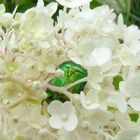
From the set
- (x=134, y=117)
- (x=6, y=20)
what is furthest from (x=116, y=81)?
(x=6, y=20)

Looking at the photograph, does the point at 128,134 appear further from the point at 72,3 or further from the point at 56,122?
the point at 72,3

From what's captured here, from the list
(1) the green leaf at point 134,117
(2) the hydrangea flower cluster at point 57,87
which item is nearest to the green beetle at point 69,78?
(2) the hydrangea flower cluster at point 57,87

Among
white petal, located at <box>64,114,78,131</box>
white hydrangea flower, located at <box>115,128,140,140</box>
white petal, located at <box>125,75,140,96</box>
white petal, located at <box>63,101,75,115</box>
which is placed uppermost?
white petal, located at <box>63,101,75,115</box>

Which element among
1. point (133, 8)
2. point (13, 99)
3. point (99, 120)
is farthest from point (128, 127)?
point (133, 8)

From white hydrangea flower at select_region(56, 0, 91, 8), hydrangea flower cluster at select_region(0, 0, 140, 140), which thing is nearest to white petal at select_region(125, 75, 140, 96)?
hydrangea flower cluster at select_region(0, 0, 140, 140)

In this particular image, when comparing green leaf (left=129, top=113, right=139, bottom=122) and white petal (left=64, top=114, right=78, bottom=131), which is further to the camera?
green leaf (left=129, top=113, right=139, bottom=122)

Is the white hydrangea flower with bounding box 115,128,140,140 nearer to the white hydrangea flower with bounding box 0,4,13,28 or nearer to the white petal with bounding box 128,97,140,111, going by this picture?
the white petal with bounding box 128,97,140,111

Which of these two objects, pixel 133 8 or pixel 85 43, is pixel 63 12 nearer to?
pixel 85 43
